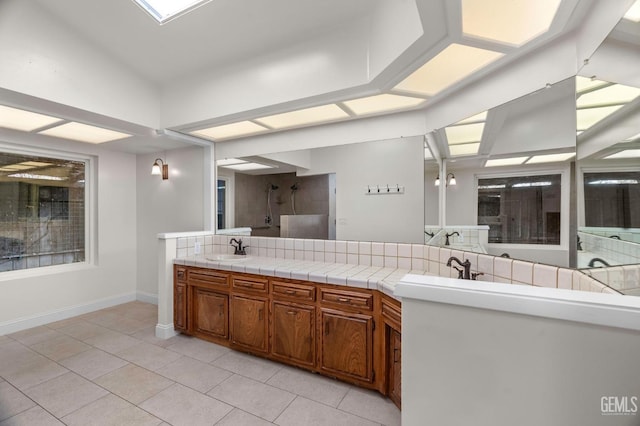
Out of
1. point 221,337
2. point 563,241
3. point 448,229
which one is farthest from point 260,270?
point 563,241

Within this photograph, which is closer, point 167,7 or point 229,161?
point 167,7

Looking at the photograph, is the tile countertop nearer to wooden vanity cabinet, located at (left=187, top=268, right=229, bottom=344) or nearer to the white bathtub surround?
wooden vanity cabinet, located at (left=187, top=268, right=229, bottom=344)

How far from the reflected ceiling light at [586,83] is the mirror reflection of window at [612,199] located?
397mm

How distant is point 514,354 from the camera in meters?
0.86

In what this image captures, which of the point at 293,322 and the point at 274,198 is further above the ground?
the point at 274,198

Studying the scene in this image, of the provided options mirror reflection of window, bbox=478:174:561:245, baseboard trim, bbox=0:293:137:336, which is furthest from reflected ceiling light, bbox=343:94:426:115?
baseboard trim, bbox=0:293:137:336

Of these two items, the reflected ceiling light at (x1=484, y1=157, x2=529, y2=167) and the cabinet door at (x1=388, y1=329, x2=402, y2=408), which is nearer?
the reflected ceiling light at (x1=484, y1=157, x2=529, y2=167)

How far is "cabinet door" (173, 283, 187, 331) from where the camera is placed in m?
2.91

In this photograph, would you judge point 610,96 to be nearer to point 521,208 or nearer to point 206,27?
point 521,208

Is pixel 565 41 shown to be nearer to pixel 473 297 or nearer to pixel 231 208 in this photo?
pixel 473 297

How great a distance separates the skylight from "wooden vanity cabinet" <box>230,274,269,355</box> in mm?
2223

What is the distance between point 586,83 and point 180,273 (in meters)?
3.47

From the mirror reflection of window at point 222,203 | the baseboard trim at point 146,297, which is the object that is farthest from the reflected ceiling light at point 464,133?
the baseboard trim at point 146,297

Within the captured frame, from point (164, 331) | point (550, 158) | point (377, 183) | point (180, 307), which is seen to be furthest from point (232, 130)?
point (550, 158)
